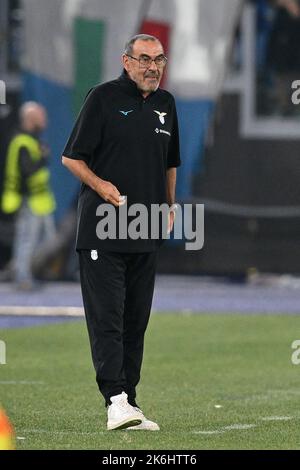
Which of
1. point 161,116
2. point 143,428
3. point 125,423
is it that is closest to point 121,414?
point 125,423

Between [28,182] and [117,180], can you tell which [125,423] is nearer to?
[117,180]

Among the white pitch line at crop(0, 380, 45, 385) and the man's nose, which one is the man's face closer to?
the man's nose

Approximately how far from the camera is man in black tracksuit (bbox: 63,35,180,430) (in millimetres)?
8852

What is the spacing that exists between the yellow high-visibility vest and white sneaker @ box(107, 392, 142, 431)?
39.2ft

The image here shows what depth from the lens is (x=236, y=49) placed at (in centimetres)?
2216

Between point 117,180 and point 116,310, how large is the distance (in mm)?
752

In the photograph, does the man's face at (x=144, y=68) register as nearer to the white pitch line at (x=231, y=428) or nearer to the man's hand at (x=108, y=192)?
the man's hand at (x=108, y=192)

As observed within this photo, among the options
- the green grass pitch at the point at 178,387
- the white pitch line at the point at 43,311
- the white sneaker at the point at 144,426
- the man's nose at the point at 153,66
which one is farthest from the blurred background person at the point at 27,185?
the white sneaker at the point at 144,426

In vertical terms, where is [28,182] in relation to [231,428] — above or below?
above

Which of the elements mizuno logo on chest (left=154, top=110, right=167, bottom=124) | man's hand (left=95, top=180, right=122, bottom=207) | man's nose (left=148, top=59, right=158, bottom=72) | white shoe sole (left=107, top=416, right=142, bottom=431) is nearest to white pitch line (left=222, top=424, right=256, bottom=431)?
white shoe sole (left=107, top=416, right=142, bottom=431)

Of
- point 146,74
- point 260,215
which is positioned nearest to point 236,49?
point 260,215

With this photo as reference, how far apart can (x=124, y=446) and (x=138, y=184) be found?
1.66m

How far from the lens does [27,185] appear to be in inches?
814

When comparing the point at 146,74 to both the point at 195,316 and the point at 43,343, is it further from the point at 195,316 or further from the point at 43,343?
the point at 195,316
